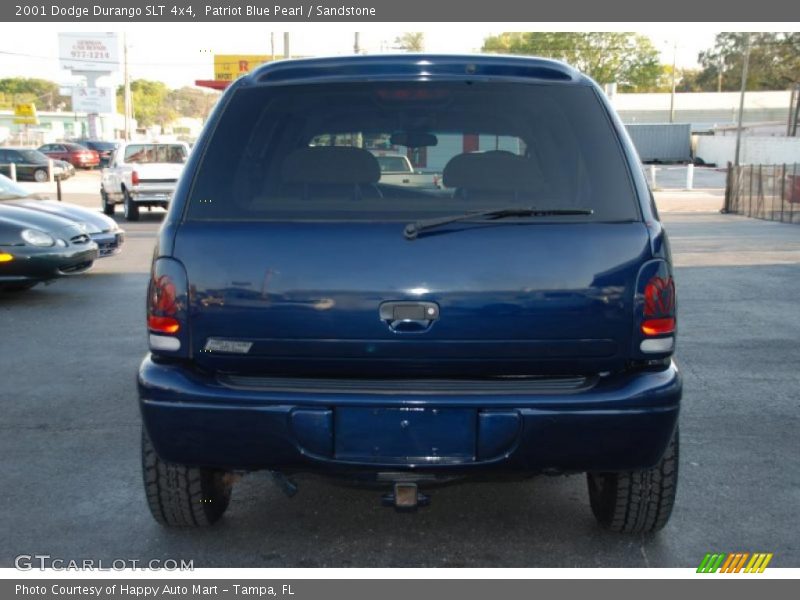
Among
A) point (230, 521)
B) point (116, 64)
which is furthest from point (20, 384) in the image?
point (116, 64)

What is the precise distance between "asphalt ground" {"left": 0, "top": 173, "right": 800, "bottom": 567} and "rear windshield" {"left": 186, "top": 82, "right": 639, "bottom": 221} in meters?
1.03

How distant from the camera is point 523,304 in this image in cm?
304

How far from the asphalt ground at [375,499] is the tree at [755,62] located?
2216 inches

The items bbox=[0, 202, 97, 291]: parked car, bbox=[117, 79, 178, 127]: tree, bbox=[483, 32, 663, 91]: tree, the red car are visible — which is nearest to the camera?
bbox=[0, 202, 97, 291]: parked car

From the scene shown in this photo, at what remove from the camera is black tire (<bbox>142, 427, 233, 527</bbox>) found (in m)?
3.58

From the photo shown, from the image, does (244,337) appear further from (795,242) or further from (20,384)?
(795,242)

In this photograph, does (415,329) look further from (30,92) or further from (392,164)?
(30,92)

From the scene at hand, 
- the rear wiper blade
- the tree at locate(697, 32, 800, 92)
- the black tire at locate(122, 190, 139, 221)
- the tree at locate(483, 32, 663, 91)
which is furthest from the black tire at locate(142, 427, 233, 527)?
the tree at locate(483, 32, 663, 91)

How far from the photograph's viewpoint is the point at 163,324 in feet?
10.5

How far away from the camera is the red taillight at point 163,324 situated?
3158 mm

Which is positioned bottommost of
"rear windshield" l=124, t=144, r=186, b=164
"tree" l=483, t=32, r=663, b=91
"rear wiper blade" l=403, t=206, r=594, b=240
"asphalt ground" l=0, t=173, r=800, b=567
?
"asphalt ground" l=0, t=173, r=800, b=567

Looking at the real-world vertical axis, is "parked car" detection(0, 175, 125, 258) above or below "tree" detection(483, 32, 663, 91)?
below

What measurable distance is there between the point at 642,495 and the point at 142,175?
56.1 ft

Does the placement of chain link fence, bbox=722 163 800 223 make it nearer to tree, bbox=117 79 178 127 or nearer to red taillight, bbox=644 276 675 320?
red taillight, bbox=644 276 675 320
